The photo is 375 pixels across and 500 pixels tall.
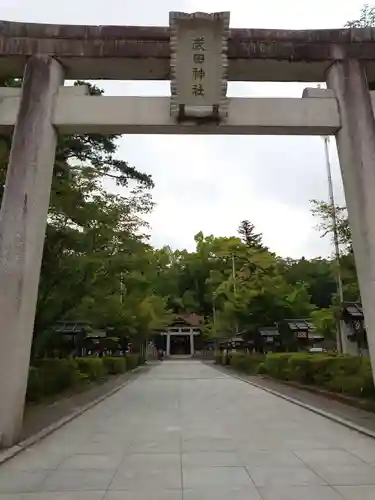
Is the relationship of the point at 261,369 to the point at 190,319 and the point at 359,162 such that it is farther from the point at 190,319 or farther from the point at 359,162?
the point at 190,319

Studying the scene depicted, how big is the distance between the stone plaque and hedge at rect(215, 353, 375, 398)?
863 cm

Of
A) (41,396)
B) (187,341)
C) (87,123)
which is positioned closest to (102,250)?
(41,396)

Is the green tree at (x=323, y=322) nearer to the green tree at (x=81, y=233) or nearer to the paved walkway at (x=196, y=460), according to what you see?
the green tree at (x=81, y=233)

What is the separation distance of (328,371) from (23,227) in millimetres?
11887

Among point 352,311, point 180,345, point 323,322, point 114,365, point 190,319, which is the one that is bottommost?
point 114,365

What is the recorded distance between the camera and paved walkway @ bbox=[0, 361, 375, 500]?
5.75 meters

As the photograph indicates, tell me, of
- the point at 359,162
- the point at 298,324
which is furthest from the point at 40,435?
the point at 298,324

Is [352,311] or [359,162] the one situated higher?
[359,162]

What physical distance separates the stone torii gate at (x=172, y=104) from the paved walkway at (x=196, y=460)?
1832 millimetres

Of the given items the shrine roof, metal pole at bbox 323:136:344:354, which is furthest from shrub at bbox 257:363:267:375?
the shrine roof

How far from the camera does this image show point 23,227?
28.4 ft

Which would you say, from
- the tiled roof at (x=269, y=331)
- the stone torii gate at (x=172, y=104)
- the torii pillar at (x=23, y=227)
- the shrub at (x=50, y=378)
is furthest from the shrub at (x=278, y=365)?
the torii pillar at (x=23, y=227)

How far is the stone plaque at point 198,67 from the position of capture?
29.7 feet

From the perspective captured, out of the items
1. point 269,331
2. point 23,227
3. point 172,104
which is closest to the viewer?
point 23,227
